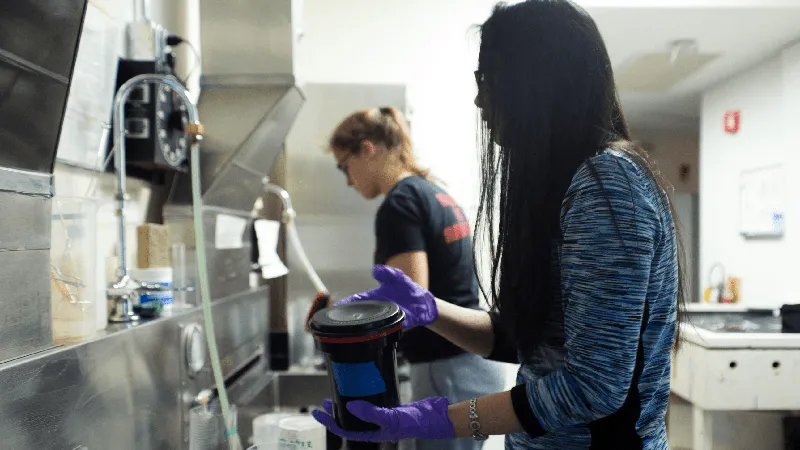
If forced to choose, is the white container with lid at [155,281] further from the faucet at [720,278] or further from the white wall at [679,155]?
the white wall at [679,155]

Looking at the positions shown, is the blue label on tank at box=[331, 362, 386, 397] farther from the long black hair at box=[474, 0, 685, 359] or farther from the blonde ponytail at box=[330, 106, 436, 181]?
the blonde ponytail at box=[330, 106, 436, 181]

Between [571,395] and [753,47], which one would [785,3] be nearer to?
[753,47]

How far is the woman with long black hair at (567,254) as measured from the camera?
2.12ft

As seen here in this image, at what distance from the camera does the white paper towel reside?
113 centimetres

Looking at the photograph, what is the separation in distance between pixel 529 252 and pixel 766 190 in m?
3.10

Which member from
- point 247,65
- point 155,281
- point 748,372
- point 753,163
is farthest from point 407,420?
point 753,163

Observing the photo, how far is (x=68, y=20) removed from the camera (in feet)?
2.48

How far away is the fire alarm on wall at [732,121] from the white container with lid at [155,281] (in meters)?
3.56

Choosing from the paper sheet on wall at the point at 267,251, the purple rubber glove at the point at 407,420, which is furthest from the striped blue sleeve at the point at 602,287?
the paper sheet on wall at the point at 267,251

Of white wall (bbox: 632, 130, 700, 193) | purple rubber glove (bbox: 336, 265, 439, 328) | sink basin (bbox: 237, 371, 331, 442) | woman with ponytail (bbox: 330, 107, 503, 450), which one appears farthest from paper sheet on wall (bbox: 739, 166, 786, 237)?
purple rubber glove (bbox: 336, 265, 439, 328)

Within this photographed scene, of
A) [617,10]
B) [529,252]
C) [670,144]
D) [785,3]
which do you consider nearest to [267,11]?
[529,252]

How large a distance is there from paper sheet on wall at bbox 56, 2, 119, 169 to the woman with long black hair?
0.75 meters

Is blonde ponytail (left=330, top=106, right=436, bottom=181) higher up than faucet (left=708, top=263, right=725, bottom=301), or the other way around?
blonde ponytail (left=330, top=106, right=436, bottom=181)

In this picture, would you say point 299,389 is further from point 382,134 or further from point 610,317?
point 610,317
